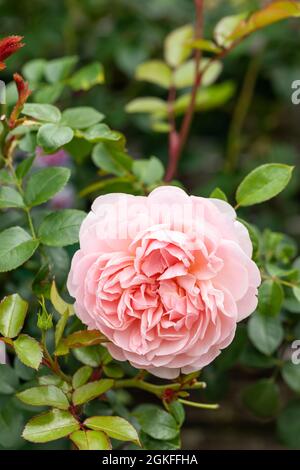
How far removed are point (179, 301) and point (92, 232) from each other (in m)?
0.11

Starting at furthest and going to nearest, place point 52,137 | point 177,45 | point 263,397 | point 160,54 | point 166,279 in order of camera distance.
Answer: point 160,54 → point 177,45 → point 263,397 → point 52,137 → point 166,279

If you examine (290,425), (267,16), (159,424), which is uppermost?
(267,16)

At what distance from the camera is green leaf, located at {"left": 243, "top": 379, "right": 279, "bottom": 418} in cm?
102

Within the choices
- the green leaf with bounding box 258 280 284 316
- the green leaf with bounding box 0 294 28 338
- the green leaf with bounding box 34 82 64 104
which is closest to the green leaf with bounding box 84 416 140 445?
the green leaf with bounding box 0 294 28 338

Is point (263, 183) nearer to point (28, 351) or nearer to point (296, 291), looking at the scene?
point (296, 291)

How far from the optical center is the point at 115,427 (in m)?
0.72

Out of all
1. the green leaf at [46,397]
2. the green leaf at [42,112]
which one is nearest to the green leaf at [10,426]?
the green leaf at [46,397]

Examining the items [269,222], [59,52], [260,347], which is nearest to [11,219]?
[260,347]

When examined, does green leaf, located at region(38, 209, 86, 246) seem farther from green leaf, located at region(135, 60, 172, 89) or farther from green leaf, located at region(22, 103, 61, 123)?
green leaf, located at region(135, 60, 172, 89)

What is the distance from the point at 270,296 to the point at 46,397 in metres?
0.30

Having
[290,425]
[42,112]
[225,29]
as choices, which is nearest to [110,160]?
[42,112]

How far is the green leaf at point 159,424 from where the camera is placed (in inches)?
32.3

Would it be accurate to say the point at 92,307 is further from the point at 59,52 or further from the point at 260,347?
the point at 59,52

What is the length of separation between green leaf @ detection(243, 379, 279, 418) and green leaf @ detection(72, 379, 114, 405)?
12.9 inches
